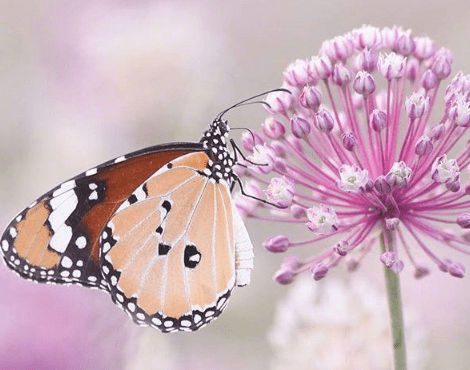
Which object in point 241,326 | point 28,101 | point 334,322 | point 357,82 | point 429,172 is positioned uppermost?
point 357,82

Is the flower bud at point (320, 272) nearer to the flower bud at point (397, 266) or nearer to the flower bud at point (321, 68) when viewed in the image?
the flower bud at point (397, 266)

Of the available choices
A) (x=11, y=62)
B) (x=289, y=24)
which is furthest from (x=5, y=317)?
(x=289, y=24)

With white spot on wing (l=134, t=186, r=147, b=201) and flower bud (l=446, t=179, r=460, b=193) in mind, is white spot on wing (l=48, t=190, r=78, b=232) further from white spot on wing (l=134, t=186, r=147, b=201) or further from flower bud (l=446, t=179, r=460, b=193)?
flower bud (l=446, t=179, r=460, b=193)

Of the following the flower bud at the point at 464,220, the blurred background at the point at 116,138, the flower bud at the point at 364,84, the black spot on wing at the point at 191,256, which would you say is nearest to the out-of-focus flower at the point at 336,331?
the blurred background at the point at 116,138

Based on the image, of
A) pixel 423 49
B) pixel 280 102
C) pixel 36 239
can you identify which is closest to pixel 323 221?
pixel 280 102

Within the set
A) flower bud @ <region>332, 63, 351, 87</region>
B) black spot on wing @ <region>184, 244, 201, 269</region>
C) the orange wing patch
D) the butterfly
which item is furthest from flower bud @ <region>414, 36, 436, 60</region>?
the orange wing patch

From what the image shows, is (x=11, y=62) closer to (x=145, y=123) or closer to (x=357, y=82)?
(x=145, y=123)
